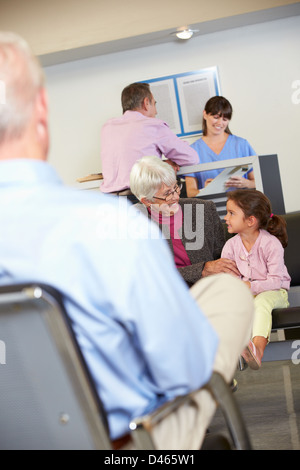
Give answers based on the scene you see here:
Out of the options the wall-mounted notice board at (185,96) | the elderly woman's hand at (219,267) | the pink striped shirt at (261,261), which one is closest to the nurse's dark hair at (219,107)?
the wall-mounted notice board at (185,96)

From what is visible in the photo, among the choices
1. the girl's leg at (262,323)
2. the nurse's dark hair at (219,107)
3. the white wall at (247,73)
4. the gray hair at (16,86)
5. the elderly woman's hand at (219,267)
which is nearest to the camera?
the gray hair at (16,86)

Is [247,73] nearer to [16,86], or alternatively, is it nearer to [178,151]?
[178,151]

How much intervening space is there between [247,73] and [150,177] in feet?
11.0

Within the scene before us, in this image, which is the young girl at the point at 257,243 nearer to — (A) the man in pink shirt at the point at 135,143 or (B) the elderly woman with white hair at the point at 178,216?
(B) the elderly woman with white hair at the point at 178,216

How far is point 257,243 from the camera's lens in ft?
11.0

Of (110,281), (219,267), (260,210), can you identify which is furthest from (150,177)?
(110,281)

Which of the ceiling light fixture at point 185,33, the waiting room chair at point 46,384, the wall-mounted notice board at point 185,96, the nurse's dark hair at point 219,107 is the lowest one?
the waiting room chair at point 46,384

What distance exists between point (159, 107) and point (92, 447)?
539 cm

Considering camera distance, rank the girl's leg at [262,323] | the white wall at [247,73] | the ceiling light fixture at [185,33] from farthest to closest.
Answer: the white wall at [247,73], the ceiling light fixture at [185,33], the girl's leg at [262,323]

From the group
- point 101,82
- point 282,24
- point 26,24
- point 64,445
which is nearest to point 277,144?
point 282,24

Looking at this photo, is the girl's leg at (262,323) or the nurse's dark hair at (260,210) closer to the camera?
the girl's leg at (262,323)

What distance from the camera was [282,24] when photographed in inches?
231

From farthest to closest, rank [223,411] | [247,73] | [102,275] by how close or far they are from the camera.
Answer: [247,73] < [223,411] < [102,275]

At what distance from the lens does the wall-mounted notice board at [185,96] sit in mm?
5984
